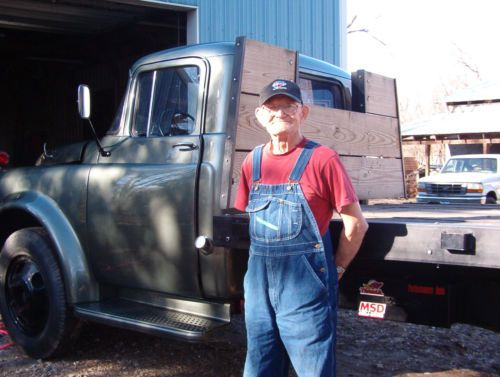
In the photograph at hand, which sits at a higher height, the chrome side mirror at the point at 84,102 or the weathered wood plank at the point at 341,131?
the chrome side mirror at the point at 84,102

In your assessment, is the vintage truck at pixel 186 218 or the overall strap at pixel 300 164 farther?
the vintage truck at pixel 186 218

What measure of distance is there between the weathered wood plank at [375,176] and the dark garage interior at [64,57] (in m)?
5.07

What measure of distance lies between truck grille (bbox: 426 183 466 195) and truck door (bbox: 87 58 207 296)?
38.9 ft

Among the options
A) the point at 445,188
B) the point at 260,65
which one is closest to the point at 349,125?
the point at 260,65

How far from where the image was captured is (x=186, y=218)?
12.1 ft

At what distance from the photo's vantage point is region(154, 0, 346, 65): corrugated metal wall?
8727 mm

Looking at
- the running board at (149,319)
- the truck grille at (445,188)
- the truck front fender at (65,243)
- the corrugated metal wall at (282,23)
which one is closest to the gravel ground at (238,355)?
the running board at (149,319)

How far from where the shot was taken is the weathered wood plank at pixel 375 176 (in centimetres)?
448

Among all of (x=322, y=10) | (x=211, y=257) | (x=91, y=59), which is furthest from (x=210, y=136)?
(x=91, y=59)

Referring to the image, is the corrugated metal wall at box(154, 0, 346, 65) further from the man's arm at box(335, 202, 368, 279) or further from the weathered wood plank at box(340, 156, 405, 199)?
the man's arm at box(335, 202, 368, 279)

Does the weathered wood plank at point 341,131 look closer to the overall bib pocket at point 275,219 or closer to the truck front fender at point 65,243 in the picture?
the overall bib pocket at point 275,219

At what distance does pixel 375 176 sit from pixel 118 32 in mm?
7520

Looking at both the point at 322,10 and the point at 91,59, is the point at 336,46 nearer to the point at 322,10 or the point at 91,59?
the point at 322,10

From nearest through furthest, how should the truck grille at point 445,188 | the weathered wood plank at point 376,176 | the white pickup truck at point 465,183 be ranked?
the weathered wood plank at point 376,176 → the white pickup truck at point 465,183 → the truck grille at point 445,188
